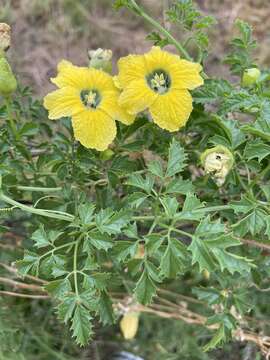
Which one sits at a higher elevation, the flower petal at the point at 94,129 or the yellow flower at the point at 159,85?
the yellow flower at the point at 159,85

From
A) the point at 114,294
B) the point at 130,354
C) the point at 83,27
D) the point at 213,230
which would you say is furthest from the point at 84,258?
the point at 83,27

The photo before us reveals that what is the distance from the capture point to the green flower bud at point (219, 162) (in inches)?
39.5

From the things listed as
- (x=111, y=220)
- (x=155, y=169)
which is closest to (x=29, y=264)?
(x=111, y=220)

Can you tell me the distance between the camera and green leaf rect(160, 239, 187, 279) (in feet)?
3.12

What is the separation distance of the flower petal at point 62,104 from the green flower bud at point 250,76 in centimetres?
32

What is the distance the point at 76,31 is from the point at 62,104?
1481mm

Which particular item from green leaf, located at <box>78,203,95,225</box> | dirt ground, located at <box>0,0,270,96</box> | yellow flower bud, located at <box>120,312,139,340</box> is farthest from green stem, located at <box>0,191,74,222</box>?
dirt ground, located at <box>0,0,270,96</box>

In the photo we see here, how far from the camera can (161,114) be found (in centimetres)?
104

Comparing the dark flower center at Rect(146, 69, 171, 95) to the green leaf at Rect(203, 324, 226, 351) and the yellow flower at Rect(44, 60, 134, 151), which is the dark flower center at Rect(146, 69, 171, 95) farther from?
the green leaf at Rect(203, 324, 226, 351)

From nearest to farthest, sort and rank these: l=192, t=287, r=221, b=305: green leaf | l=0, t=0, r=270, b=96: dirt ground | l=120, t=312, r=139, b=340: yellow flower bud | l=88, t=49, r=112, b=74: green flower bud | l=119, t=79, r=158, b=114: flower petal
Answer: l=119, t=79, r=158, b=114: flower petal, l=88, t=49, r=112, b=74: green flower bud, l=192, t=287, r=221, b=305: green leaf, l=120, t=312, r=139, b=340: yellow flower bud, l=0, t=0, r=270, b=96: dirt ground

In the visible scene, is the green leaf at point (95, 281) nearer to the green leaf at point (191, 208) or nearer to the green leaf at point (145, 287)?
the green leaf at point (145, 287)

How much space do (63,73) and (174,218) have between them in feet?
1.17

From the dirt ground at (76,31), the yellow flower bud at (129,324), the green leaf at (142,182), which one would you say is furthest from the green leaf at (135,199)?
the dirt ground at (76,31)

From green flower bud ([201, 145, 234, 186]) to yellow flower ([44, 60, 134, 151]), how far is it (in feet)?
0.54
